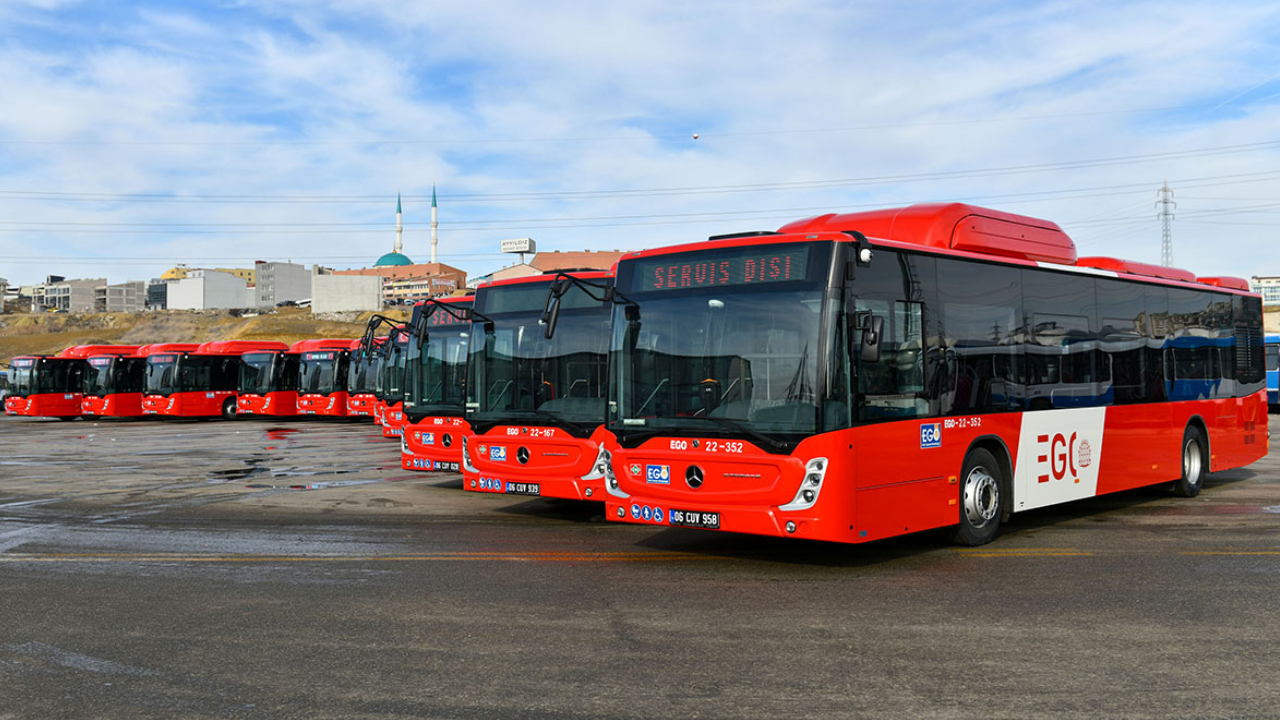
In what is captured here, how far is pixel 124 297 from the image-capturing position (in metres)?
197

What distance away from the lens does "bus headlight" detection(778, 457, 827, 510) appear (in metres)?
8.85

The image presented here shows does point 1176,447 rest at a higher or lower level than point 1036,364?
lower

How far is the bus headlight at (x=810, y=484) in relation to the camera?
29.0 ft

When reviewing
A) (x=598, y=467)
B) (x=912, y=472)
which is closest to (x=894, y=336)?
(x=912, y=472)

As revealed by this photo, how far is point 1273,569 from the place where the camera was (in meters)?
9.46

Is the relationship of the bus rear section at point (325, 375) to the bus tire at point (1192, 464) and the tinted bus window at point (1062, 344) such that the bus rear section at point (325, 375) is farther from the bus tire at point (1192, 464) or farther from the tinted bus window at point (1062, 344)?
the tinted bus window at point (1062, 344)

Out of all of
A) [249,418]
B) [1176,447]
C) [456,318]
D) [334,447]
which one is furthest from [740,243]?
[249,418]

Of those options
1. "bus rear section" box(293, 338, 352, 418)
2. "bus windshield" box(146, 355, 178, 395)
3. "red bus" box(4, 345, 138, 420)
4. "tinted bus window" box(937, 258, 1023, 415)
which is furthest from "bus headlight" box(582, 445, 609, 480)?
"red bus" box(4, 345, 138, 420)

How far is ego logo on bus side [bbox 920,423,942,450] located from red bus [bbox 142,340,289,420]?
124 ft

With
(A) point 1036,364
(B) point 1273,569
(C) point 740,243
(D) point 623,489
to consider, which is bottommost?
(B) point 1273,569

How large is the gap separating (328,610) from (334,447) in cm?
1959

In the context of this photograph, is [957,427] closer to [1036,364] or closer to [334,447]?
[1036,364]

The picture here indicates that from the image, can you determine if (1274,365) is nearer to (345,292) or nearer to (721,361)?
(721,361)

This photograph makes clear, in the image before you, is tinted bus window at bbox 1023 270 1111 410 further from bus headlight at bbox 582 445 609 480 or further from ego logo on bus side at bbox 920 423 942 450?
bus headlight at bbox 582 445 609 480
